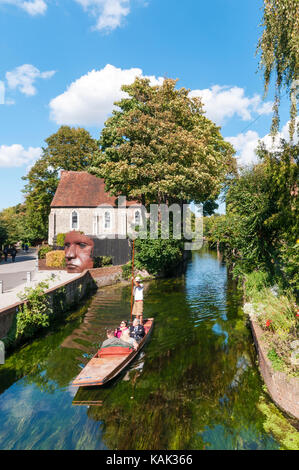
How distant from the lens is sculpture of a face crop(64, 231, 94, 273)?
22188 mm

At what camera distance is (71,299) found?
17188 mm

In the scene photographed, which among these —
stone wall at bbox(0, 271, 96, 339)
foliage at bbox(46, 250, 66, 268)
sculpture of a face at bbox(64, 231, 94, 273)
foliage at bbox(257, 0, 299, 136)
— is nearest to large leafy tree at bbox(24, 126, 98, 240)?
foliage at bbox(46, 250, 66, 268)

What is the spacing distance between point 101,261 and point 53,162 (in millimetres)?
22391

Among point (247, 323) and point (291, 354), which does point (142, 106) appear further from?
point (291, 354)

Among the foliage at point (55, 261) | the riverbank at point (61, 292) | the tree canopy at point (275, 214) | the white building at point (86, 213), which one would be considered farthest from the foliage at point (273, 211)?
the white building at point (86, 213)

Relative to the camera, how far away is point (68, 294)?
658 inches

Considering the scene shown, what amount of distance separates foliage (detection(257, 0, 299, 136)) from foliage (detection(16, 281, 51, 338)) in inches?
418

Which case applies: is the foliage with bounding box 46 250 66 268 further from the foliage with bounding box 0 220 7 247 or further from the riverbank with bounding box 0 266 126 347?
the foliage with bounding box 0 220 7 247

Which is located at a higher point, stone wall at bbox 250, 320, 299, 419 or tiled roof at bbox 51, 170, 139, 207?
tiled roof at bbox 51, 170, 139, 207

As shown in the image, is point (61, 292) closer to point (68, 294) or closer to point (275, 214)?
point (68, 294)

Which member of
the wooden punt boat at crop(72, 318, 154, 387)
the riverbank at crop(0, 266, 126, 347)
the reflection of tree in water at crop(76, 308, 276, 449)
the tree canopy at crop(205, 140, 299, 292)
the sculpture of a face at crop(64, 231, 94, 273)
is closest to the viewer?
the reflection of tree in water at crop(76, 308, 276, 449)

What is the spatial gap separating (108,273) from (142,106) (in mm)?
12764
